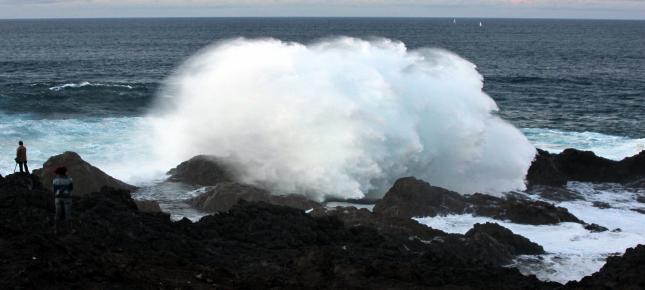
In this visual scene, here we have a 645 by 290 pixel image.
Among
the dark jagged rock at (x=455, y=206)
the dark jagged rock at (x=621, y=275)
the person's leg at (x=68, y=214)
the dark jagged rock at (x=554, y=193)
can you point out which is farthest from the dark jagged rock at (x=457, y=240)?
the dark jagged rock at (x=554, y=193)

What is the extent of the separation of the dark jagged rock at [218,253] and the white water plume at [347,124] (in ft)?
25.9

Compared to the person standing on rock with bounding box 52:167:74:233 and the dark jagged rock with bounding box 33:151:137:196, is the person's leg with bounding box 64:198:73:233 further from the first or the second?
the dark jagged rock with bounding box 33:151:137:196

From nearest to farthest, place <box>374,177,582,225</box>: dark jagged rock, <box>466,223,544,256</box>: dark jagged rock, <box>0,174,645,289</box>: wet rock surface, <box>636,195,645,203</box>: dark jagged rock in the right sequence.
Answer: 1. <box>0,174,645,289</box>: wet rock surface
2. <box>466,223,544,256</box>: dark jagged rock
3. <box>374,177,582,225</box>: dark jagged rock
4. <box>636,195,645,203</box>: dark jagged rock

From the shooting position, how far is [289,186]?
2431cm

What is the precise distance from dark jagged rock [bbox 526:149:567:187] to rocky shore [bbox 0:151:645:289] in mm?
4684

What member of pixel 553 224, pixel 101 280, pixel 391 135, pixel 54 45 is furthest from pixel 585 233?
pixel 54 45

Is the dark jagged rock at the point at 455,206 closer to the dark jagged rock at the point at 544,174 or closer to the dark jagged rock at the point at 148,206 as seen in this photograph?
the dark jagged rock at the point at 544,174

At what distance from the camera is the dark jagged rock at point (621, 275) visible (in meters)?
12.8

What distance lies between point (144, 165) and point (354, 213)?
11.6m

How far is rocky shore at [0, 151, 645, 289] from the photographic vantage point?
11641mm

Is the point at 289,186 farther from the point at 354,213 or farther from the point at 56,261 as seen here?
the point at 56,261

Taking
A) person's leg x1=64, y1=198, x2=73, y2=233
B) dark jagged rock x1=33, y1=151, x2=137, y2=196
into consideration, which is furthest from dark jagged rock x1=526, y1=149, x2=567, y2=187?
person's leg x1=64, y1=198, x2=73, y2=233

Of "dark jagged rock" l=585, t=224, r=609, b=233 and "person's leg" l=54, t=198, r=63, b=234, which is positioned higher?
"person's leg" l=54, t=198, r=63, b=234

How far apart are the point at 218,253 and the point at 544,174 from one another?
14.7m
